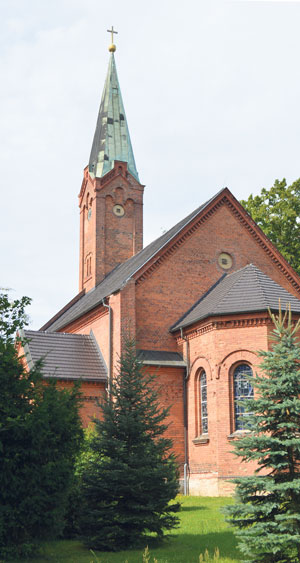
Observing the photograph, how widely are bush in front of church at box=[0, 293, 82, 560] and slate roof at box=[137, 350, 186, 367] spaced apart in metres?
11.2

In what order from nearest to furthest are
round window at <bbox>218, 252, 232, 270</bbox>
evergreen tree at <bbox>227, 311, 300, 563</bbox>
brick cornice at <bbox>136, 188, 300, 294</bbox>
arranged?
evergreen tree at <bbox>227, 311, 300, 563</bbox>, brick cornice at <bbox>136, 188, 300, 294</bbox>, round window at <bbox>218, 252, 232, 270</bbox>

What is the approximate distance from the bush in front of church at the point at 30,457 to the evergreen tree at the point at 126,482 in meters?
1.51

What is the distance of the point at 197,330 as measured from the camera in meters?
21.8

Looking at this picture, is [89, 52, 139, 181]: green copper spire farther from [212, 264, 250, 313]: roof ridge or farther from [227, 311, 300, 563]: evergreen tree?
[227, 311, 300, 563]: evergreen tree

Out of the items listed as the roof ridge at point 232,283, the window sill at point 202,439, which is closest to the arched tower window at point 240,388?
the window sill at point 202,439

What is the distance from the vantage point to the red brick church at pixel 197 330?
1997cm

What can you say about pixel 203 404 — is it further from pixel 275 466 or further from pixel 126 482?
pixel 275 466

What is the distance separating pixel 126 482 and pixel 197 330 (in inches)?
414

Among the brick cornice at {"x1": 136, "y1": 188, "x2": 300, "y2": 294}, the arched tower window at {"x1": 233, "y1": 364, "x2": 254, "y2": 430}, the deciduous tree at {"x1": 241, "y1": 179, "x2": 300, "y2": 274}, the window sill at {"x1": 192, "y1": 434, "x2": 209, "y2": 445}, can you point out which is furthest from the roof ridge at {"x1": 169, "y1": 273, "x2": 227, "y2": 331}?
the deciduous tree at {"x1": 241, "y1": 179, "x2": 300, "y2": 274}

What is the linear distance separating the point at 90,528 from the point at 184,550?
2.01 meters

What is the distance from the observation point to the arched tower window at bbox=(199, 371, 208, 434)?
21011 mm

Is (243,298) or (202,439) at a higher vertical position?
(243,298)

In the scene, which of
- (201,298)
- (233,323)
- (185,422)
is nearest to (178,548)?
(233,323)

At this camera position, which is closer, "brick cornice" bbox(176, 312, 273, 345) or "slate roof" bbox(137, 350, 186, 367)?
"brick cornice" bbox(176, 312, 273, 345)
